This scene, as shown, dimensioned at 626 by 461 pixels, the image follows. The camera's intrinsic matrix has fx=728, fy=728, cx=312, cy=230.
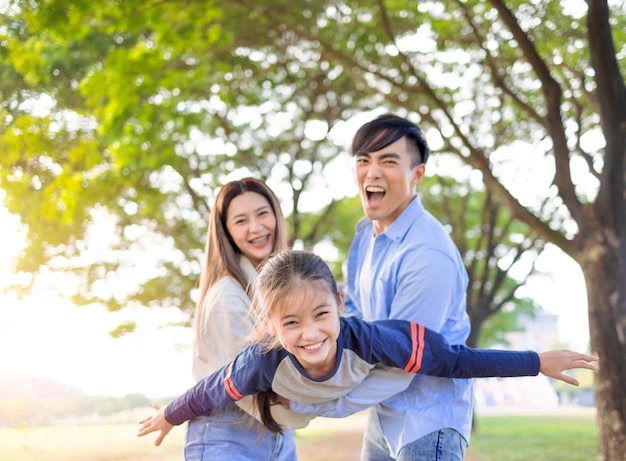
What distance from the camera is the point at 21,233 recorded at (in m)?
12.3

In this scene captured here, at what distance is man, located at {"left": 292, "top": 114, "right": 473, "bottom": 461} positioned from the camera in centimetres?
236

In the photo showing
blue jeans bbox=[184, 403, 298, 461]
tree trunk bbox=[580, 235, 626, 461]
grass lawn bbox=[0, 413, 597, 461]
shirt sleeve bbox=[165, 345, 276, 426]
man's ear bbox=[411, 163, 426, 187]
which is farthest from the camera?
grass lawn bbox=[0, 413, 597, 461]

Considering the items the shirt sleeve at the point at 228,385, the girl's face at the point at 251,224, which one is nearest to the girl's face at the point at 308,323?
the shirt sleeve at the point at 228,385

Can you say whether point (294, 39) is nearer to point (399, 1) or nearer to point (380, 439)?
point (399, 1)

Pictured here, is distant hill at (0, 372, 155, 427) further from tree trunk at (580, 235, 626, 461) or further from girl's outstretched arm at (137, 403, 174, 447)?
girl's outstretched arm at (137, 403, 174, 447)

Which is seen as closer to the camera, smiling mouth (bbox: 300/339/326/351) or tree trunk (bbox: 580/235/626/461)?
smiling mouth (bbox: 300/339/326/351)

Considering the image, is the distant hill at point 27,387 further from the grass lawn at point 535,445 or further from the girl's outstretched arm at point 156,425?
the girl's outstretched arm at point 156,425

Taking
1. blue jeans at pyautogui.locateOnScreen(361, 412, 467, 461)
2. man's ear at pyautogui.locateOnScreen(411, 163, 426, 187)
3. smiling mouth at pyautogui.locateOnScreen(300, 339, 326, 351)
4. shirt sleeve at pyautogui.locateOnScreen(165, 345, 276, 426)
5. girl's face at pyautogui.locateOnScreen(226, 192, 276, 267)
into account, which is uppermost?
man's ear at pyautogui.locateOnScreen(411, 163, 426, 187)

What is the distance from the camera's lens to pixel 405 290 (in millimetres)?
2373

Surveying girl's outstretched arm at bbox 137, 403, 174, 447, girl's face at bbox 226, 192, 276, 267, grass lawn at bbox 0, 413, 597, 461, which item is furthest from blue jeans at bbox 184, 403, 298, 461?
grass lawn at bbox 0, 413, 597, 461

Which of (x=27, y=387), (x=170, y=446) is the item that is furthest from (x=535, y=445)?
(x=27, y=387)

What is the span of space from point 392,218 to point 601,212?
14.9 feet

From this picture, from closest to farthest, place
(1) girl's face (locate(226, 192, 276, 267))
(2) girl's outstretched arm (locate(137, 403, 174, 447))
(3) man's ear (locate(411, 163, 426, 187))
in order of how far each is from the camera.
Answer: (2) girl's outstretched arm (locate(137, 403, 174, 447)) < (3) man's ear (locate(411, 163, 426, 187)) < (1) girl's face (locate(226, 192, 276, 267))

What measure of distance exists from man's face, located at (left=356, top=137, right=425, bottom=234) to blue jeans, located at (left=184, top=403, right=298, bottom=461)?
34.4 inches
